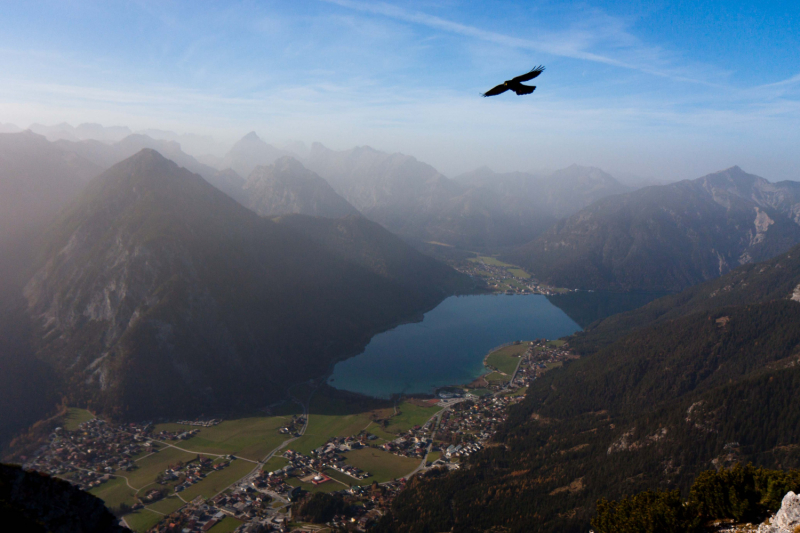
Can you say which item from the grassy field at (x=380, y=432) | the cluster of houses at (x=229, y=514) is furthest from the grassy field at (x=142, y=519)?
the grassy field at (x=380, y=432)

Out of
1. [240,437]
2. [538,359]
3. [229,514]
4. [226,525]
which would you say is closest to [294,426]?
[240,437]

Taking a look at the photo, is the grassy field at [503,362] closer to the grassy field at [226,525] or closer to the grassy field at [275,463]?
the grassy field at [275,463]

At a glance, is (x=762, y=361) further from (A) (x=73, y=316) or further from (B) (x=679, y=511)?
(A) (x=73, y=316)

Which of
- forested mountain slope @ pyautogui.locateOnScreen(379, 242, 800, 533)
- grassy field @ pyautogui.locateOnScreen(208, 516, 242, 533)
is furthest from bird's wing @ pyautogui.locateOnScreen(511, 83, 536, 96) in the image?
grassy field @ pyautogui.locateOnScreen(208, 516, 242, 533)

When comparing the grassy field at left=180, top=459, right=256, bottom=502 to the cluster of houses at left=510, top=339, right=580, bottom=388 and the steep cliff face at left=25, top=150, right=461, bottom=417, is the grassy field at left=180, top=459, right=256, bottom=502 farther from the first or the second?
the cluster of houses at left=510, top=339, right=580, bottom=388

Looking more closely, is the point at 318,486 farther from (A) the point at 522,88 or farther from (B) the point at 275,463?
(A) the point at 522,88

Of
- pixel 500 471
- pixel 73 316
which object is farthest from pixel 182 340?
pixel 500 471
